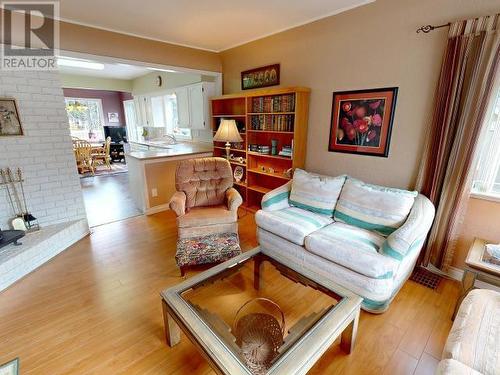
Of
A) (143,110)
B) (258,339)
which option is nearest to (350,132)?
(258,339)

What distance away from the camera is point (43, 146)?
2.64 metres

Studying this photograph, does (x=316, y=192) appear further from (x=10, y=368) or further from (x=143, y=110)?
(x=143, y=110)

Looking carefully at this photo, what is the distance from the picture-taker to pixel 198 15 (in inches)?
103

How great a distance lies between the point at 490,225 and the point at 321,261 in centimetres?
145

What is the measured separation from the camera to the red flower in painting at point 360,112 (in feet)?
8.17

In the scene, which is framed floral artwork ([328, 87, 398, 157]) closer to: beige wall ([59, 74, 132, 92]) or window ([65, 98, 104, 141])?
beige wall ([59, 74, 132, 92])

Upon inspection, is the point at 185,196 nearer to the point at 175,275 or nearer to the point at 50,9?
the point at 175,275

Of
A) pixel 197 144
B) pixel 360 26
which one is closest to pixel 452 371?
pixel 360 26

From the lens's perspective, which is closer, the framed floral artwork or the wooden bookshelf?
the framed floral artwork

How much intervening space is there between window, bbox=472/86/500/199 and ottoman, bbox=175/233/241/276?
2.17m

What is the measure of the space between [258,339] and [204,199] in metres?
1.79

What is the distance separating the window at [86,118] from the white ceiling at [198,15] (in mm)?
6209

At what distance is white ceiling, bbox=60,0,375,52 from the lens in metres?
2.33

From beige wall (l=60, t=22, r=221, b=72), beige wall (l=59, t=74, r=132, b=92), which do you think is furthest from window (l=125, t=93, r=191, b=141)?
beige wall (l=60, t=22, r=221, b=72)
